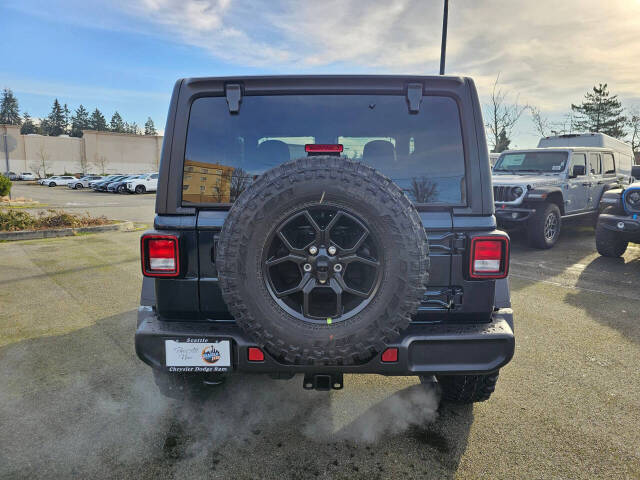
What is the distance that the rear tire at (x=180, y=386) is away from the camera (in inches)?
116

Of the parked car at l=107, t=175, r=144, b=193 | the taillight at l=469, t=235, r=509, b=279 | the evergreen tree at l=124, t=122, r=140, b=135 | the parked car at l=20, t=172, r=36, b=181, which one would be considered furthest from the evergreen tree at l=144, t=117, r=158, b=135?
the taillight at l=469, t=235, r=509, b=279

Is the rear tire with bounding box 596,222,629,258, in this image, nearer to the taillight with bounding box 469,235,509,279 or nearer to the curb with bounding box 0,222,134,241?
the taillight with bounding box 469,235,509,279

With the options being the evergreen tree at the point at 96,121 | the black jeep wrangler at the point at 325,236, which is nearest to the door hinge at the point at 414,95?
the black jeep wrangler at the point at 325,236

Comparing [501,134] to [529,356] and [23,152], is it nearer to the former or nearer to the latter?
[529,356]

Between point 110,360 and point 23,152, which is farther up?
point 23,152

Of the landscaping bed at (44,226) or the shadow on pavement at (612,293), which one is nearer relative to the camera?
the shadow on pavement at (612,293)

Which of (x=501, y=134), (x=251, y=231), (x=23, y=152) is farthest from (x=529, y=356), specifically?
(x=23, y=152)

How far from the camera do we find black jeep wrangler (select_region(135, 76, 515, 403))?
74.9 inches

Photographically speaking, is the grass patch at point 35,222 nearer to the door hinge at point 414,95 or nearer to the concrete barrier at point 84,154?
the door hinge at point 414,95

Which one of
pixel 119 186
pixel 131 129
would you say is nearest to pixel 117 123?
pixel 131 129

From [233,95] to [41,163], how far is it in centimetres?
7710

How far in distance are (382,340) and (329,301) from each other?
307 millimetres

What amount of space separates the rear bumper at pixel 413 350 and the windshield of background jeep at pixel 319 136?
71 cm

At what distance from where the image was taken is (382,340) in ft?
6.31
